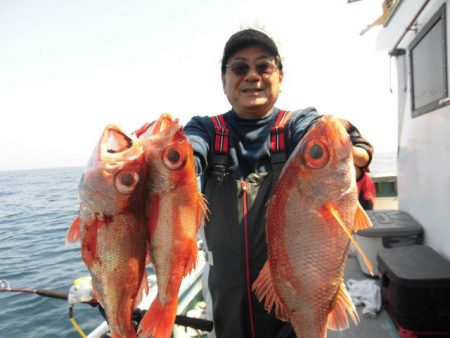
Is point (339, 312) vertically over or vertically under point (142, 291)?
under

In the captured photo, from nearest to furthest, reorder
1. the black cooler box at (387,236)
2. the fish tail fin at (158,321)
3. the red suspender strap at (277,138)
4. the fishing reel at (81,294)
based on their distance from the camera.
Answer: the fish tail fin at (158,321) < the red suspender strap at (277,138) < the fishing reel at (81,294) < the black cooler box at (387,236)

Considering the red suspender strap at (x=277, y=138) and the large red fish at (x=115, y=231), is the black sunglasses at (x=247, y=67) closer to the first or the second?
the red suspender strap at (x=277, y=138)

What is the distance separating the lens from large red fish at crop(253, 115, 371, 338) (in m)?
1.58

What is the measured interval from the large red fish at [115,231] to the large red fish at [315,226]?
685mm

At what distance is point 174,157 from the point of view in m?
1.63

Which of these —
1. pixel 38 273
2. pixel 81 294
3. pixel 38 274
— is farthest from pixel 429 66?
pixel 38 273

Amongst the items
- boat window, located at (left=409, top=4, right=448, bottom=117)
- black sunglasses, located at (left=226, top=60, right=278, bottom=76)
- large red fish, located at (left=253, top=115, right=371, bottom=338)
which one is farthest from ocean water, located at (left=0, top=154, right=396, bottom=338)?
boat window, located at (left=409, top=4, right=448, bottom=117)

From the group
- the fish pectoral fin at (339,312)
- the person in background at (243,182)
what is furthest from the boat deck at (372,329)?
the fish pectoral fin at (339,312)

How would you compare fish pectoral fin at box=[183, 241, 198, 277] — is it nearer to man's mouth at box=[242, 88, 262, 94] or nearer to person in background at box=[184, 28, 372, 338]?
person in background at box=[184, 28, 372, 338]

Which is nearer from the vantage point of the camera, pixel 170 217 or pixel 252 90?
pixel 170 217

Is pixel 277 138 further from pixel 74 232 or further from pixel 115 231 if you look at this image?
pixel 74 232

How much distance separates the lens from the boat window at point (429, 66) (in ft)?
14.5

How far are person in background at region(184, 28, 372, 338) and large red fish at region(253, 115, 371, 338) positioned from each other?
2.49 feet

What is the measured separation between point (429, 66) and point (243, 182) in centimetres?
426
